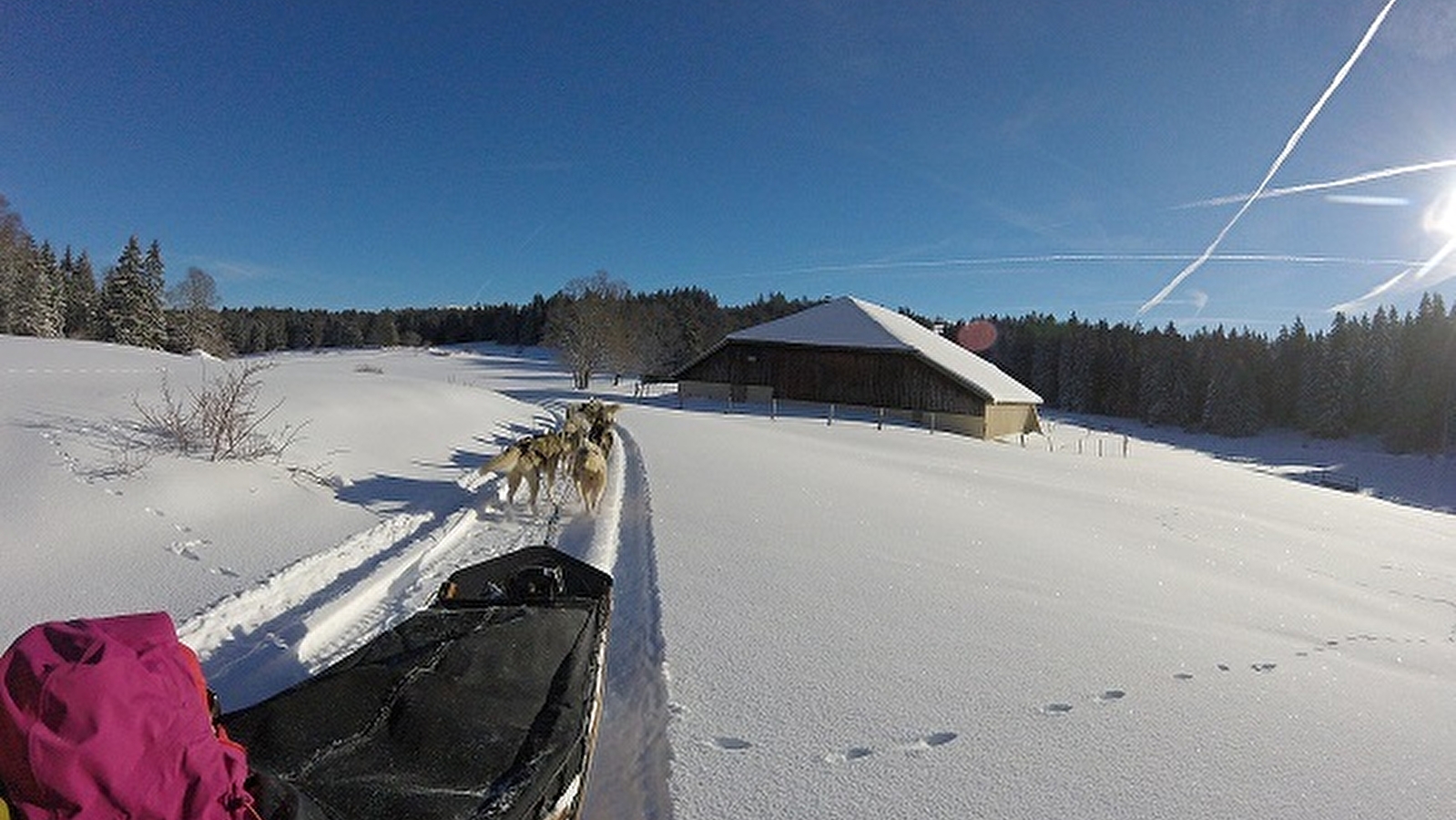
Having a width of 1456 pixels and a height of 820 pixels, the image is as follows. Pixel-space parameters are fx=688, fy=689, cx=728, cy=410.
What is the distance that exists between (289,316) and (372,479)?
141 metres

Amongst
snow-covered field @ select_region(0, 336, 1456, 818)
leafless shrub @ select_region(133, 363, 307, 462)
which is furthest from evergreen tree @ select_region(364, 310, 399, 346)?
leafless shrub @ select_region(133, 363, 307, 462)

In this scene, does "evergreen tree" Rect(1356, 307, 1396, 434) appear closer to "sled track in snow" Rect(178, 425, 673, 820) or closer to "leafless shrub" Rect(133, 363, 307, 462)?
"sled track in snow" Rect(178, 425, 673, 820)

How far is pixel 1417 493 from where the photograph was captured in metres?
47.7

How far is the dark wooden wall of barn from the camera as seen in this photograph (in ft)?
126

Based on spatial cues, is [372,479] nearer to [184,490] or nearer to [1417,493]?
[184,490]

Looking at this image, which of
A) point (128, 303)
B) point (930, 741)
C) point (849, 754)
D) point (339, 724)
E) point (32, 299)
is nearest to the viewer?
point (339, 724)

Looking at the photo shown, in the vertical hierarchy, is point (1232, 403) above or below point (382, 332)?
below

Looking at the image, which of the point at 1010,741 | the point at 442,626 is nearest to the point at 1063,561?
the point at 1010,741

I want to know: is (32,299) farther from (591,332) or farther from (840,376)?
(840,376)

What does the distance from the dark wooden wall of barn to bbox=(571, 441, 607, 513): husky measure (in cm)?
3150

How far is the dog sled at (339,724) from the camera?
5.81 ft

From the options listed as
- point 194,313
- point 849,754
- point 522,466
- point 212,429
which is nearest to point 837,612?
point 849,754

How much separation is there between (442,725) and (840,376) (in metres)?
39.5

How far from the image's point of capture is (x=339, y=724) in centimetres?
278
